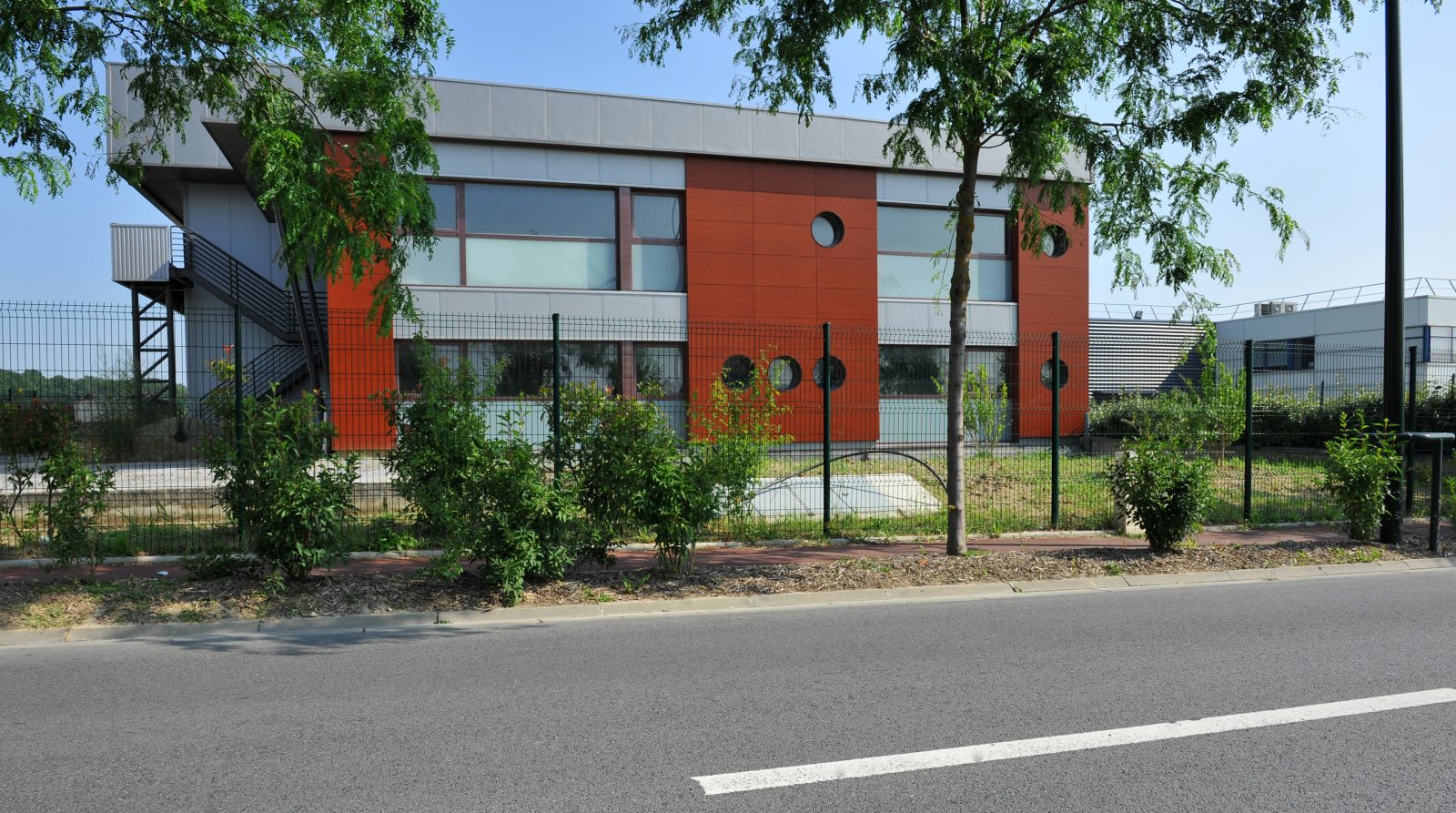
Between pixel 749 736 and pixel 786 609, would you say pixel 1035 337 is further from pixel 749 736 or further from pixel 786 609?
pixel 749 736

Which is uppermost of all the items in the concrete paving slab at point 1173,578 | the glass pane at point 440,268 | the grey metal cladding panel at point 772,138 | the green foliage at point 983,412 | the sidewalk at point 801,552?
the grey metal cladding panel at point 772,138

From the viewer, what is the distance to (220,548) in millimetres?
7848

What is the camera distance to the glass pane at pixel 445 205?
17.3 m

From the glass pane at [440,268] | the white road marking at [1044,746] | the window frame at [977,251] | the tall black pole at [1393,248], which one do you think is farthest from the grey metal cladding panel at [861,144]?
the white road marking at [1044,746]

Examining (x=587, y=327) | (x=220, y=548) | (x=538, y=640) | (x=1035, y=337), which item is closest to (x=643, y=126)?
(x=587, y=327)

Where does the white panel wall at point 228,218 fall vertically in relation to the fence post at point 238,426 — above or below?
above

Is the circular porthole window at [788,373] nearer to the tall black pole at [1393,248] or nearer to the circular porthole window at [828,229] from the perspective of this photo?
the circular porthole window at [828,229]

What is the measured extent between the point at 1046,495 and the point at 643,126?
1073 centimetres

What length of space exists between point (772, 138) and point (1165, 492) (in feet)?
39.3

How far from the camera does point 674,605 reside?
24.8 ft

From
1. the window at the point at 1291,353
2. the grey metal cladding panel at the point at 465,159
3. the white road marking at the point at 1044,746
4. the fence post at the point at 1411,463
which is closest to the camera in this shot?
the white road marking at the point at 1044,746

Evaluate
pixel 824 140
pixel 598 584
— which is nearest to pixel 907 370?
pixel 824 140

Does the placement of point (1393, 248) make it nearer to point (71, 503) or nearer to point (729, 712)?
point (729, 712)

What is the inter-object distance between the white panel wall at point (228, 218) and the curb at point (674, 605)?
15.0 m
